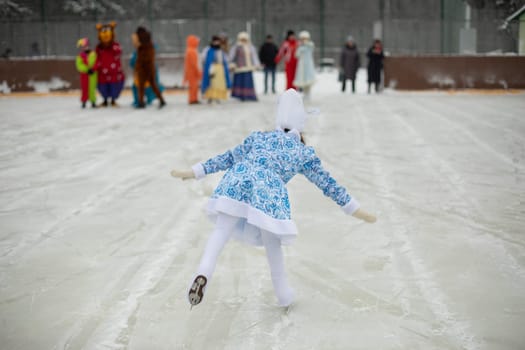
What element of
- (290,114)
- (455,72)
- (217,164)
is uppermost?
(455,72)

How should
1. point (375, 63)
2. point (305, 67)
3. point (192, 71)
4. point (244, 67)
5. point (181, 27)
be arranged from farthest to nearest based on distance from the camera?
1. point (181, 27)
2. point (375, 63)
3. point (305, 67)
4. point (244, 67)
5. point (192, 71)

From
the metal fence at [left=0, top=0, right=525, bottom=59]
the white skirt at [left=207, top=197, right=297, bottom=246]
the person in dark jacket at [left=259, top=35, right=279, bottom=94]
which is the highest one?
the metal fence at [left=0, top=0, right=525, bottom=59]

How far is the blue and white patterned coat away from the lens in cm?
344

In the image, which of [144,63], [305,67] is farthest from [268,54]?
[144,63]

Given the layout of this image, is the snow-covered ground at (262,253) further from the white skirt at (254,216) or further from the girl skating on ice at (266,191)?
the white skirt at (254,216)

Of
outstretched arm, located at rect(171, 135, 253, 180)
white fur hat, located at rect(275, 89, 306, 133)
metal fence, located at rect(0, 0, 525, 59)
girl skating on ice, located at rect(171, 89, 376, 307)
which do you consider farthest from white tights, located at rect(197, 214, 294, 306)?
metal fence, located at rect(0, 0, 525, 59)

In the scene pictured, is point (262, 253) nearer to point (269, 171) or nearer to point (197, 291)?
point (269, 171)

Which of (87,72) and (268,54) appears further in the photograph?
(268,54)

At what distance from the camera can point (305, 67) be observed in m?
18.4

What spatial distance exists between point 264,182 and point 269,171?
0.26ft

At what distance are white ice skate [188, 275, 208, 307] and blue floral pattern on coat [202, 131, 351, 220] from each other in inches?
16.5

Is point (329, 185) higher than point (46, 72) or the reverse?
the reverse

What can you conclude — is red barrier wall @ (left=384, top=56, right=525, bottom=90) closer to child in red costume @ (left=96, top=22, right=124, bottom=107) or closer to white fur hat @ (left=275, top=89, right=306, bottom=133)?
child in red costume @ (left=96, top=22, right=124, bottom=107)

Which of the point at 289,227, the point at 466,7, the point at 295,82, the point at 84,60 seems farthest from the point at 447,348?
the point at 466,7
